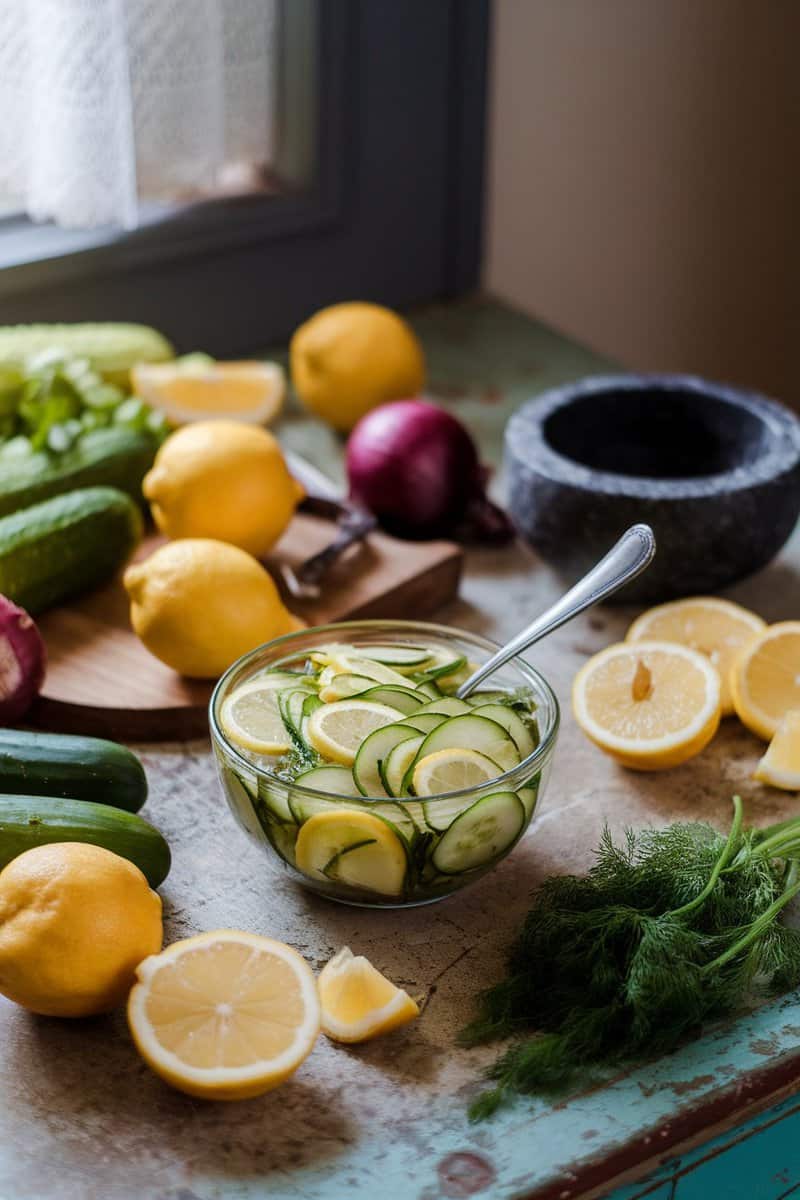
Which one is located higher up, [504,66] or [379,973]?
[504,66]

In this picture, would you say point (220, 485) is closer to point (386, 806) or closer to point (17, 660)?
point (17, 660)

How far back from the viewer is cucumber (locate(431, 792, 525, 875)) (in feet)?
2.92

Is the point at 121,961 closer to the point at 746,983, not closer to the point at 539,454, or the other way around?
the point at 746,983

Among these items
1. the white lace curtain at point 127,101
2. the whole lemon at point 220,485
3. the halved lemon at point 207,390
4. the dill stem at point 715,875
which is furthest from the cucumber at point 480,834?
the white lace curtain at point 127,101

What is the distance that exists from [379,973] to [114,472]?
68 centimetres

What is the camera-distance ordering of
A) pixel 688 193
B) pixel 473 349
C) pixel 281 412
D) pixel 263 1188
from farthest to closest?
pixel 688 193 < pixel 473 349 < pixel 281 412 < pixel 263 1188

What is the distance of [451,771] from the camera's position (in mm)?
898

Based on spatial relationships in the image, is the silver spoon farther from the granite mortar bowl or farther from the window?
the window

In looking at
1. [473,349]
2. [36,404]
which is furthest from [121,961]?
[473,349]

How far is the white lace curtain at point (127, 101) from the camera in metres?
1.53

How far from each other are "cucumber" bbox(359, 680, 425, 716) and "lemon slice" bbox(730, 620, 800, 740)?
1.08 feet

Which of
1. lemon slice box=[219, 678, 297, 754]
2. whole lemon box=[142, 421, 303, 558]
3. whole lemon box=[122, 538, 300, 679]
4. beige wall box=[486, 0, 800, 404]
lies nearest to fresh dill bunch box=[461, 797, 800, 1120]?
lemon slice box=[219, 678, 297, 754]

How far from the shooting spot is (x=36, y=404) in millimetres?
1472

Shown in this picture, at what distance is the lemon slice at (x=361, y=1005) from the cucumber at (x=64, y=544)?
0.54 meters
